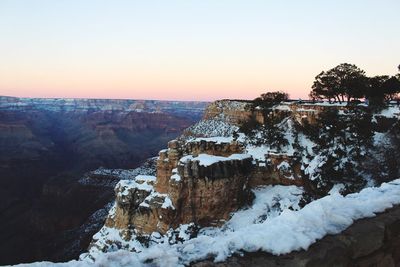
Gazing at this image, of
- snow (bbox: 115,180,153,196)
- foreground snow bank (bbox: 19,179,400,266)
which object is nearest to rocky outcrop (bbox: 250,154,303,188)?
snow (bbox: 115,180,153,196)

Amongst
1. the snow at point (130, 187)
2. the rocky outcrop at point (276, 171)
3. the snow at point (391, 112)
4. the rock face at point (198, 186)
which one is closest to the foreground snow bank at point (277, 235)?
the rock face at point (198, 186)

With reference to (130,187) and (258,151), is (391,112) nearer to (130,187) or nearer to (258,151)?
(258,151)

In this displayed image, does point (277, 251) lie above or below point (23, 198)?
above

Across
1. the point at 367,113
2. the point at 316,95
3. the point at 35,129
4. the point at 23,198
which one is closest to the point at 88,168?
the point at 23,198

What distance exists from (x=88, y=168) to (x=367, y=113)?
105796 mm

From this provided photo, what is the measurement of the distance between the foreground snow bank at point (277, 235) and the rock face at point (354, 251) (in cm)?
11

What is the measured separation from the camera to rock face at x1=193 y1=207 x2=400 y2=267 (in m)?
4.25

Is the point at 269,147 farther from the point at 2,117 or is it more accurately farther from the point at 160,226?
the point at 2,117

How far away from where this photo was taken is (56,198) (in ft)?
282

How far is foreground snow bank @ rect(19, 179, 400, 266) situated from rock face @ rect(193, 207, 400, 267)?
0.36 feet

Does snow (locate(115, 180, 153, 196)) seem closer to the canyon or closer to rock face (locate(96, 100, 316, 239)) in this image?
rock face (locate(96, 100, 316, 239))

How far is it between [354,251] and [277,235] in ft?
3.09

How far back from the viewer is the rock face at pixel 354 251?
4.25 meters

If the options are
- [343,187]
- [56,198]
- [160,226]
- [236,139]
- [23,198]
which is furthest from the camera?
[23,198]
